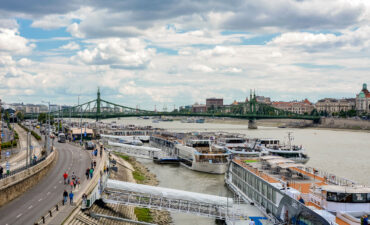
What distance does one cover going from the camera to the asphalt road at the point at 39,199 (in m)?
19.5

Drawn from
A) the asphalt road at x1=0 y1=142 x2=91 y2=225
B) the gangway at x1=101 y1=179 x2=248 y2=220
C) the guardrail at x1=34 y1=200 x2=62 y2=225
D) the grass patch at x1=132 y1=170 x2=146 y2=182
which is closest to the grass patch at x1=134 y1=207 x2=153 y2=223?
the gangway at x1=101 y1=179 x2=248 y2=220

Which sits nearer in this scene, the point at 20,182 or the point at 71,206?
the point at 71,206

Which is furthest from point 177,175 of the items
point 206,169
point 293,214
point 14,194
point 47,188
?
point 293,214

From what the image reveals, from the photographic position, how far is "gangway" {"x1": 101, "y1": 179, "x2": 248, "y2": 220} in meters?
22.8

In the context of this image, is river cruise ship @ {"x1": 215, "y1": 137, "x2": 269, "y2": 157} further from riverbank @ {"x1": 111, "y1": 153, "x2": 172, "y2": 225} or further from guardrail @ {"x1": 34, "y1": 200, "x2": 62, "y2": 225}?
guardrail @ {"x1": 34, "y1": 200, "x2": 62, "y2": 225}

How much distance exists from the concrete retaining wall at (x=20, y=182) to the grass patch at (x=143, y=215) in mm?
7401

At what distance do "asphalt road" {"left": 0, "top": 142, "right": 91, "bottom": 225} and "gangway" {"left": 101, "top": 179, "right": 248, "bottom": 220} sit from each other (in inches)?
130

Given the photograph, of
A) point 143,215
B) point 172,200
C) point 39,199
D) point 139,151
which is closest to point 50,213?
point 39,199

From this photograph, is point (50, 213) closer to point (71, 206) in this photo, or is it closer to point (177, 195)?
point (71, 206)

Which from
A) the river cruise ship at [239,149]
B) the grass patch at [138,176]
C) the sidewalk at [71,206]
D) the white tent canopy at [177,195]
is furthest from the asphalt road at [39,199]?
the river cruise ship at [239,149]

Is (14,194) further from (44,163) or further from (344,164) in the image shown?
(344,164)

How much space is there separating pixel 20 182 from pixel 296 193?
54.8 feet

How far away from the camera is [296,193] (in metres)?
19.4

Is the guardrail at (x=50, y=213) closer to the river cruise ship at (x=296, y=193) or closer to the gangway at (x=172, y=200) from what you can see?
the gangway at (x=172, y=200)
